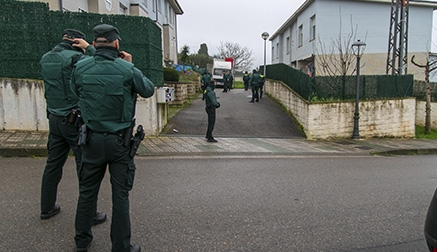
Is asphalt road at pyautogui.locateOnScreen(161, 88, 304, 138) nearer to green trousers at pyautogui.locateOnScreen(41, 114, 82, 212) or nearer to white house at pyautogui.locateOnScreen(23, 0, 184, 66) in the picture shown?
white house at pyautogui.locateOnScreen(23, 0, 184, 66)

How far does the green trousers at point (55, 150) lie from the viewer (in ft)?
11.6

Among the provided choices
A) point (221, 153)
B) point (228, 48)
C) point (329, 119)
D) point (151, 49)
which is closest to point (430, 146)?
point (329, 119)

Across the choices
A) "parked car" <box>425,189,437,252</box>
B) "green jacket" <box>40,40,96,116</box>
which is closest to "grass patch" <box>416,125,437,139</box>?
"parked car" <box>425,189,437,252</box>

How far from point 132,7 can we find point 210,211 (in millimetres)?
19885

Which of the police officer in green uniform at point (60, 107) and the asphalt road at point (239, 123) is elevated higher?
the police officer in green uniform at point (60, 107)

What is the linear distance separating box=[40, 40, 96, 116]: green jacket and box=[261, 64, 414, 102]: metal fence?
Answer: 9425 mm

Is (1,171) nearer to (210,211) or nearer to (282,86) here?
(210,211)

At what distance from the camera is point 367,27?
2234cm

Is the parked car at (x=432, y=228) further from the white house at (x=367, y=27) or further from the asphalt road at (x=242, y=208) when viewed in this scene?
the white house at (x=367, y=27)

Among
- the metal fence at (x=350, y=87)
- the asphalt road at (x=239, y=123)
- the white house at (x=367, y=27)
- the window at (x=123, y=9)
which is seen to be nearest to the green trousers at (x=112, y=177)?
the asphalt road at (x=239, y=123)

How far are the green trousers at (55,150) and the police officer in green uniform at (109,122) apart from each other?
79 cm

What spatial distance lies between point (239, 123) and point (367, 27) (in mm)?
15301

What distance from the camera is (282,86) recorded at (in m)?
16.4

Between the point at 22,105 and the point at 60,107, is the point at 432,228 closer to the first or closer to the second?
the point at 60,107
